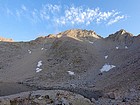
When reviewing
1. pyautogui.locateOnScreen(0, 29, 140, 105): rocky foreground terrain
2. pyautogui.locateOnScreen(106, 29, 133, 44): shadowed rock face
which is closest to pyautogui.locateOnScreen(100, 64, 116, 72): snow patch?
pyautogui.locateOnScreen(0, 29, 140, 105): rocky foreground terrain

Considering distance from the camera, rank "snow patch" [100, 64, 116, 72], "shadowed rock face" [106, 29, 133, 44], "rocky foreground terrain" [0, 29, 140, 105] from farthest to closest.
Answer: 1. "shadowed rock face" [106, 29, 133, 44]
2. "snow patch" [100, 64, 116, 72]
3. "rocky foreground terrain" [0, 29, 140, 105]

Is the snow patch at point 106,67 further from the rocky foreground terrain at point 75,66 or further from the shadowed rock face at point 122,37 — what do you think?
the shadowed rock face at point 122,37

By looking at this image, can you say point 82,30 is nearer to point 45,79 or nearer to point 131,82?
point 45,79

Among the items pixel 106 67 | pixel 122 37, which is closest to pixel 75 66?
pixel 106 67

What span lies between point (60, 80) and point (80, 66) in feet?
52.5

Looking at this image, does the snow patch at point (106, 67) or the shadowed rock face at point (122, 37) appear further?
the shadowed rock face at point (122, 37)

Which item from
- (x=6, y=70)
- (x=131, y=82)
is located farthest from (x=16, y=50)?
(x=131, y=82)

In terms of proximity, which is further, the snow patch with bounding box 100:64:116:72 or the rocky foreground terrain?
the snow patch with bounding box 100:64:116:72

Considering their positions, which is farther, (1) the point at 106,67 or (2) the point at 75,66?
(2) the point at 75,66

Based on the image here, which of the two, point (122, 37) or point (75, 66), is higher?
point (122, 37)

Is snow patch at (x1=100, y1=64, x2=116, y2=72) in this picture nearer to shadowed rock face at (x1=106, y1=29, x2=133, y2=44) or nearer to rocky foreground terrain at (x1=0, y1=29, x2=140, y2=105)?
rocky foreground terrain at (x1=0, y1=29, x2=140, y2=105)

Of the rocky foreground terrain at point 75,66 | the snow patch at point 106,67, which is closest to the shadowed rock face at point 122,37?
the rocky foreground terrain at point 75,66

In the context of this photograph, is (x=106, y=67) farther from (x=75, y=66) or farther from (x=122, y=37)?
(x=122, y=37)

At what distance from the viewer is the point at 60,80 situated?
92312mm
